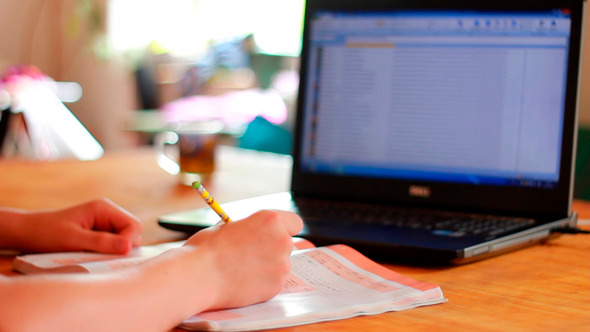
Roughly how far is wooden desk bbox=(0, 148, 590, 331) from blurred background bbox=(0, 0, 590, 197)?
11.5 ft

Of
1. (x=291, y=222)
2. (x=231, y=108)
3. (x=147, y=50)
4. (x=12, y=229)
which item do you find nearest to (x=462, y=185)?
(x=291, y=222)

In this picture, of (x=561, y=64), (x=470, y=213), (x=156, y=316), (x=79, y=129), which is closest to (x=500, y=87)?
(x=561, y=64)

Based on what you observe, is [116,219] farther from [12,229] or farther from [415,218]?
[415,218]

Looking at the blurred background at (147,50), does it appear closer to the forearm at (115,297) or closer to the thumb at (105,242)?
the thumb at (105,242)

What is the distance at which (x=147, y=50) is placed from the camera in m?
5.46

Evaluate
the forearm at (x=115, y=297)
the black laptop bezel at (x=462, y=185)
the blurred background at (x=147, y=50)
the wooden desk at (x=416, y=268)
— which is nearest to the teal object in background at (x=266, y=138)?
the wooden desk at (x=416, y=268)

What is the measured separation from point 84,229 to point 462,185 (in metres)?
0.56

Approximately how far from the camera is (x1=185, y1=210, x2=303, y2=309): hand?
609mm

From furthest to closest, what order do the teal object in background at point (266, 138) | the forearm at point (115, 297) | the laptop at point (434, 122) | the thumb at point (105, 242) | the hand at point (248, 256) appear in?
the teal object in background at point (266, 138), the laptop at point (434, 122), the thumb at point (105, 242), the hand at point (248, 256), the forearm at point (115, 297)

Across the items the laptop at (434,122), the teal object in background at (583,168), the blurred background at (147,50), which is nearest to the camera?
the laptop at (434,122)

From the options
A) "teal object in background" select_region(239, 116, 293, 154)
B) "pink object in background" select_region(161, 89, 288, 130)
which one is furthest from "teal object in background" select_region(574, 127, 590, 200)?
"pink object in background" select_region(161, 89, 288, 130)

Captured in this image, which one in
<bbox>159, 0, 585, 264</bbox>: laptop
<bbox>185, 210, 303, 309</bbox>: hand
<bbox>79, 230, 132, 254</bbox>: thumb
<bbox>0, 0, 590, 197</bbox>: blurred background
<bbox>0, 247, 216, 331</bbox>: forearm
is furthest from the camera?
<bbox>0, 0, 590, 197</bbox>: blurred background

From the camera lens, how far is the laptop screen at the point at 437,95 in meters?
1.01

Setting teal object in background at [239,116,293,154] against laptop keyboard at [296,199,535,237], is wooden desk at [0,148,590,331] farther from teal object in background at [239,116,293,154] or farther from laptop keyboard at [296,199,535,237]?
teal object in background at [239,116,293,154]
